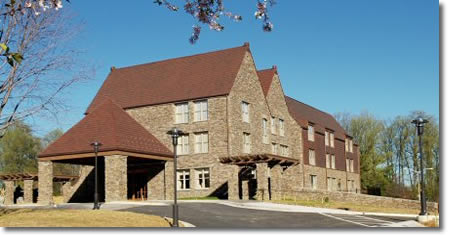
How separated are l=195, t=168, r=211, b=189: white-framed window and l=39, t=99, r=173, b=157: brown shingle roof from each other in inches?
104

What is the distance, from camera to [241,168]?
33531mm

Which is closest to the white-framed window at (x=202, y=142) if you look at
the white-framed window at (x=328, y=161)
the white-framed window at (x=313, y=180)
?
the white-framed window at (x=313, y=180)

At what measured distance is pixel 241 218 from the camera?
19688 millimetres

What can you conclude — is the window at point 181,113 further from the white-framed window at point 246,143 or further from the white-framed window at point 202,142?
the white-framed window at point 246,143

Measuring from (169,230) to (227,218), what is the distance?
4.91 m

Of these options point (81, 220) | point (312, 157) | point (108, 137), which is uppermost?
point (108, 137)

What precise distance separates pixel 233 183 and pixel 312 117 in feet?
66.4

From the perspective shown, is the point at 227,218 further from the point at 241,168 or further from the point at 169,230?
the point at 241,168

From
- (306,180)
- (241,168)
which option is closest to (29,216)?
(241,168)

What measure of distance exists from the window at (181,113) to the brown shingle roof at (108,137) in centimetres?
250

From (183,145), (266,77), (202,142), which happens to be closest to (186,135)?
(183,145)

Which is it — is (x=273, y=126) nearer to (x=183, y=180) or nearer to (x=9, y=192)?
(x=183, y=180)

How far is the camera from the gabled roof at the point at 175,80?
35.1 m

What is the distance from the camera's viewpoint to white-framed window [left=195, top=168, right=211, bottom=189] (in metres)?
34.2
